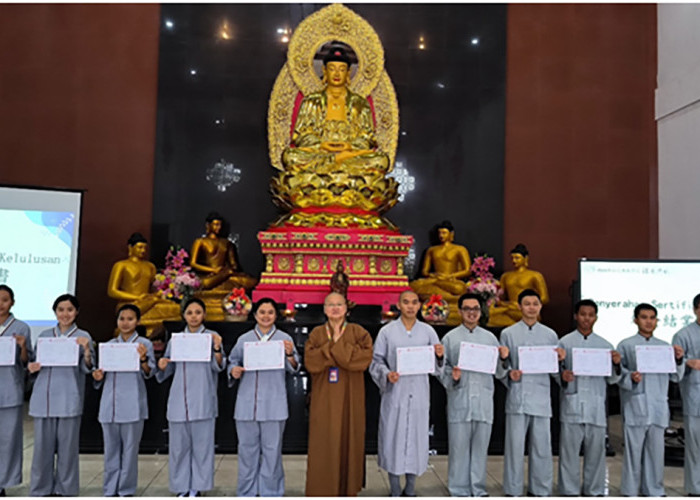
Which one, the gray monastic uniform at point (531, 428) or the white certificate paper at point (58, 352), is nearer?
the white certificate paper at point (58, 352)

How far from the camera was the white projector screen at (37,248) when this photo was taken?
5.77m

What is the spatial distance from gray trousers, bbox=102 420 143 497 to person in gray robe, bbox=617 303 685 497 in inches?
123

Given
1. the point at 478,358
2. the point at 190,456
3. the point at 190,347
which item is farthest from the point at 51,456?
the point at 478,358

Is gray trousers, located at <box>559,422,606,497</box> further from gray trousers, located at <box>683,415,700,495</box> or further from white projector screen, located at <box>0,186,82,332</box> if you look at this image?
white projector screen, located at <box>0,186,82,332</box>

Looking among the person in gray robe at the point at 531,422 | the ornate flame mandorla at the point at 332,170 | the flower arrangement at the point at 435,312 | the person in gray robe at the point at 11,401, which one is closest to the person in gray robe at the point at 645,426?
the person in gray robe at the point at 531,422

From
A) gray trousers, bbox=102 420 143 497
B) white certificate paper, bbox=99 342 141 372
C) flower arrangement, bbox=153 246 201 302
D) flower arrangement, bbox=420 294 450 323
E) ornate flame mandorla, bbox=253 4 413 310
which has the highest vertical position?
ornate flame mandorla, bbox=253 4 413 310

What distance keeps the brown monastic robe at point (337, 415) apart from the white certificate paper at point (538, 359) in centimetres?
98

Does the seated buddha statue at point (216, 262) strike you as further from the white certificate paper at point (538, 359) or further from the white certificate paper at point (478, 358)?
the white certificate paper at point (538, 359)

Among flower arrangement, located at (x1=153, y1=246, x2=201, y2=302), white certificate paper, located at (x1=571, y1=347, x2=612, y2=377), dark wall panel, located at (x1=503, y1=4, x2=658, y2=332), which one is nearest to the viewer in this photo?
white certificate paper, located at (x1=571, y1=347, x2=612, y2=377)

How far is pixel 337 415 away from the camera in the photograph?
11.8 feet

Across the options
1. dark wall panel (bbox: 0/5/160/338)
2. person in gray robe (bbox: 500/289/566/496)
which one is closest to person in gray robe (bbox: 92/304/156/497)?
person in gray robe (bbox: 500/289/566/496)

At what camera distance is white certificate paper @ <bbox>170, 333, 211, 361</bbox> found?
3693 mm

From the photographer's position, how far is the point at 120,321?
377 centimetres

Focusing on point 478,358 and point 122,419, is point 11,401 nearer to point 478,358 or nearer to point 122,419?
point 122,419
